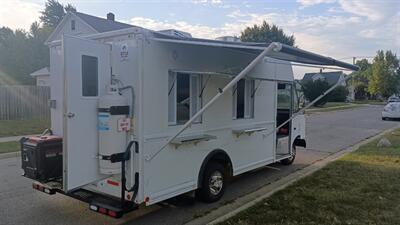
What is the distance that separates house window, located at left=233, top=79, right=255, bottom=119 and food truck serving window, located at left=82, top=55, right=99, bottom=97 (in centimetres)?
298

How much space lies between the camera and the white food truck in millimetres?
4504

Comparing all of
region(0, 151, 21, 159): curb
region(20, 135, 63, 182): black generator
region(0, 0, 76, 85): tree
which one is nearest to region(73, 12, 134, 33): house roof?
region(0, 0, 76, 85): tree

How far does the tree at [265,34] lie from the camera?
48.2 m

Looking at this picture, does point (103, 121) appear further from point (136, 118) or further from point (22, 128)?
point (22, 128)

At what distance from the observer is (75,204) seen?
6020mm

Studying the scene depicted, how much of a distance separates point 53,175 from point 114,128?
1.15m

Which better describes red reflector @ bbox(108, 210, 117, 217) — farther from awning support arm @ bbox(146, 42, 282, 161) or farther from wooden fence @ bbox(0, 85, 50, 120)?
wooden fence @ bbox(0, 85, 50, 120)

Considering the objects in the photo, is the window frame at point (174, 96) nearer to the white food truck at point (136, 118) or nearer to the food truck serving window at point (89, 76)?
the white food truck at point (136, 118)

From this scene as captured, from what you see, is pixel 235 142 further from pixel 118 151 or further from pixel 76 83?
pixel 76 83

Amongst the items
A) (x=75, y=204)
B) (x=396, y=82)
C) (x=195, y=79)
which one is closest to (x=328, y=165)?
(x=195, y=79)

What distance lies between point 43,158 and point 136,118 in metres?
1.36

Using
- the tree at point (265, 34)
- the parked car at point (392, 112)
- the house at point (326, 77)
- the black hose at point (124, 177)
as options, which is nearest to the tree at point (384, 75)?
the house at point (326, 77)

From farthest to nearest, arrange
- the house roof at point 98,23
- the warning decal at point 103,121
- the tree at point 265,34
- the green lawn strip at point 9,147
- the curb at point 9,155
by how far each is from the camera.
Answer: the tree at point 265,34 < the house roof at point 98,23 < the green lawn strip at point 9,147 < the curb at point 9,155 < the warning decal at point 103,121

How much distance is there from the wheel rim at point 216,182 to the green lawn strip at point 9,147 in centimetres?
731
